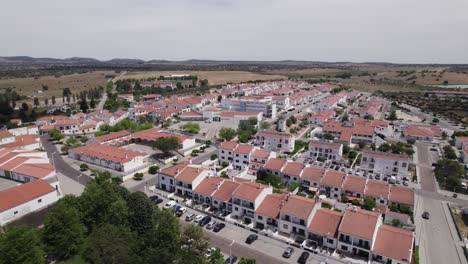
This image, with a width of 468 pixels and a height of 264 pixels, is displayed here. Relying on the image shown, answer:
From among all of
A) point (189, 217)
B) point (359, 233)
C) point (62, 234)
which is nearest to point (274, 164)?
point (189, 217)

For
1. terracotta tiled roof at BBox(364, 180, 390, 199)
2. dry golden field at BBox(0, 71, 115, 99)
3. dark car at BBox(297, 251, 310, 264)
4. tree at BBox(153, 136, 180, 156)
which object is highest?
dry golden field at BBox(0, 71, 115, 99)

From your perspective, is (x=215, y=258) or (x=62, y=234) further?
(x=62, y=234)

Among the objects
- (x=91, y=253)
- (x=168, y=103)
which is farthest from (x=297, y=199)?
(x=168, y=103)

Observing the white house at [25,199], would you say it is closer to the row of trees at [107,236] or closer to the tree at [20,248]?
the row of trees at [107,236]

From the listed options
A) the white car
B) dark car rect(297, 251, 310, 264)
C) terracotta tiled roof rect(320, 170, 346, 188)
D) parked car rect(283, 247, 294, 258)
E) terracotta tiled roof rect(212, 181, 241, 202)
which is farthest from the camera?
terracotta tiled roof rect(320, 170, 346, 188)

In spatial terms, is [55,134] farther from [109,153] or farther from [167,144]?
[167,144]

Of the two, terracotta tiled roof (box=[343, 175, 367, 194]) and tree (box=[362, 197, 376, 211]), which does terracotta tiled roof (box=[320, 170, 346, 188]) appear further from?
tree (box=[362, 197, 376, 211])

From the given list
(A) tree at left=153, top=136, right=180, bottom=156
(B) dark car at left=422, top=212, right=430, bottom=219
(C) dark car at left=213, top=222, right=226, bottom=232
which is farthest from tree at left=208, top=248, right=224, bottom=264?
(A) tree at left=153, top=136, right=180, bottom=156
